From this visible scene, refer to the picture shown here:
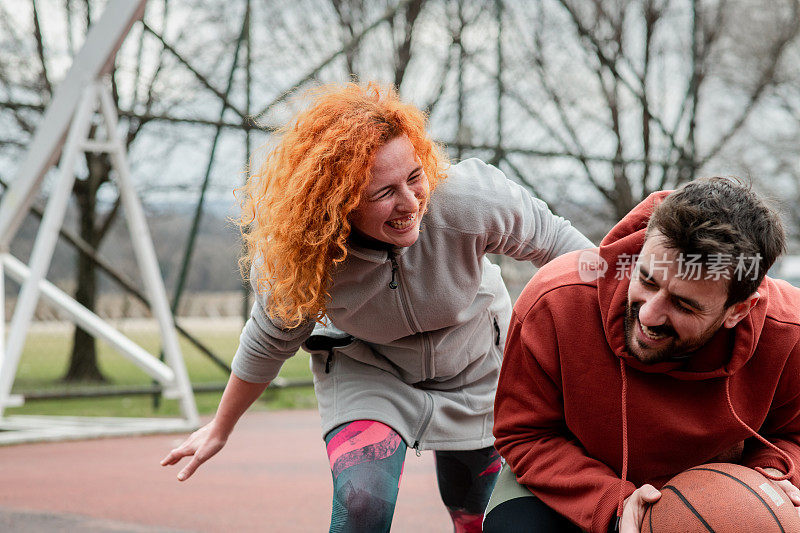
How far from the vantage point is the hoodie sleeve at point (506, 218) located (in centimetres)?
284

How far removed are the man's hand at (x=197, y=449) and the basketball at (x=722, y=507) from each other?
4.79 ft

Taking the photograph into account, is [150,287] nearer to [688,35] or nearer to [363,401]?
[363,401]

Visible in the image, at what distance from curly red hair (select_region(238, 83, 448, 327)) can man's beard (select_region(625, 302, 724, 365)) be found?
0.83m

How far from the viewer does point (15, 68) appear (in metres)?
8.51

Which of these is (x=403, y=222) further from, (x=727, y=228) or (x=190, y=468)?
(x=190, y=468)

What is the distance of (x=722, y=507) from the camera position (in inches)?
85.4

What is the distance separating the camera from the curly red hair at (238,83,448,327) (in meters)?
2.57

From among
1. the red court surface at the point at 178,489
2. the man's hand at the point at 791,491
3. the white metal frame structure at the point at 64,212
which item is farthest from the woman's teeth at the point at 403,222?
the white metal frame structure at the point at 64,212

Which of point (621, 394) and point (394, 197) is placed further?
point (394, 197)

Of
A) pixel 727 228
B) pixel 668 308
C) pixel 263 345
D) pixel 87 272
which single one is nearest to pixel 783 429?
pixel 668 308

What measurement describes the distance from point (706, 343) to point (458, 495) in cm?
134

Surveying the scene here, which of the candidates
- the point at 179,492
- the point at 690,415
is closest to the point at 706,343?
the point at 690,415

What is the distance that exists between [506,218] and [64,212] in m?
4.30

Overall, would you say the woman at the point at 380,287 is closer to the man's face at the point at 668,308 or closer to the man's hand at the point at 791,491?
the man's face at the point at 668,308
